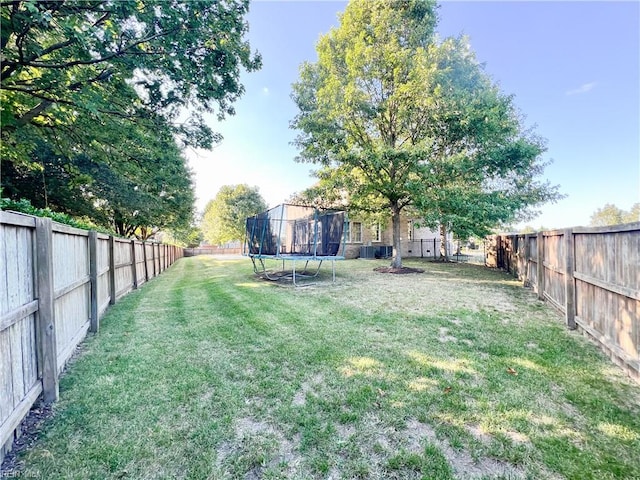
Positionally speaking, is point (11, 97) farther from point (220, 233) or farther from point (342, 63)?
point (220, 233)

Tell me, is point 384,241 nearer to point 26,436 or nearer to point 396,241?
point 396,241

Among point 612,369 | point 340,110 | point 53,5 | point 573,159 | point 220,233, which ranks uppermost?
point 573,159

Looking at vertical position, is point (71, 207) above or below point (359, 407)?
above

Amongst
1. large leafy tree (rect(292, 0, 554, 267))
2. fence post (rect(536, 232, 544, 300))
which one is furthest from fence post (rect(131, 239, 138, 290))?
fence post (rect(536, 232, 544, 300))

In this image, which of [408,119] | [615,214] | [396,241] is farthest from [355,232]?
[615,214]

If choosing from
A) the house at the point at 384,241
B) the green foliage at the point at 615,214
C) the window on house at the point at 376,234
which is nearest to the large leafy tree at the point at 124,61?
the house at the point at 384,241

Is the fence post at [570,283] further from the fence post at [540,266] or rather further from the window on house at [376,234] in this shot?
the window on house at [376,234]

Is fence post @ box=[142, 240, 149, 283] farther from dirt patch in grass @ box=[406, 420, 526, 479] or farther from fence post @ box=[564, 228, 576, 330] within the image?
fence post @ box=[564, 228, 576, 330]

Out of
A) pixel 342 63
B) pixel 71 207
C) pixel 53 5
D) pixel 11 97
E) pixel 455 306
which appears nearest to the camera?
pixel 53 5

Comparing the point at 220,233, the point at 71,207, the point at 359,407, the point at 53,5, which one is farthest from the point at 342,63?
the point at 220,233

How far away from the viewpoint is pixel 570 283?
A: 14.0ft

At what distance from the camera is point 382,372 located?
9.53ft

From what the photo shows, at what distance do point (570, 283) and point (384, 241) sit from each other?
626 inches

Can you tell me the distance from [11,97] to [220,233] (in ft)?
104
